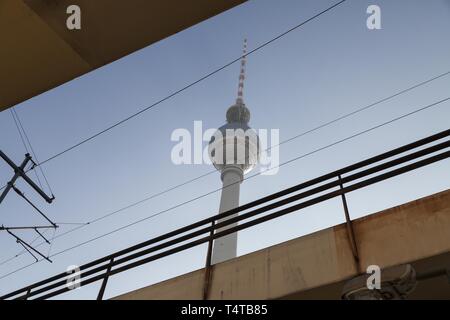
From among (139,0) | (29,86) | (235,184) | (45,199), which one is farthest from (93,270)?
(235,184)

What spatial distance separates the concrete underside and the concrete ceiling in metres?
3.06

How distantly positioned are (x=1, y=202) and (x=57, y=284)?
330 inches

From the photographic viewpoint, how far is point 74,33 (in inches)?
173

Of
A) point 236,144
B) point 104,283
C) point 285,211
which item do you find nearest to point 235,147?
point 236,144

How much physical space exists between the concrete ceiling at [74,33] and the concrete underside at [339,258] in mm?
3059

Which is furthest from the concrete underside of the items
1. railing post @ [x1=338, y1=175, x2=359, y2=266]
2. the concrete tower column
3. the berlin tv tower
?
the berlin tv tower

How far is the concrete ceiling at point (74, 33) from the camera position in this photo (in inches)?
163

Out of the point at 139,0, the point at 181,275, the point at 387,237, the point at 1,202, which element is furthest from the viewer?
the point at 1,202

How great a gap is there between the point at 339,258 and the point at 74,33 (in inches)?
156

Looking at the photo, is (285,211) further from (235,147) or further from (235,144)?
(235,144)

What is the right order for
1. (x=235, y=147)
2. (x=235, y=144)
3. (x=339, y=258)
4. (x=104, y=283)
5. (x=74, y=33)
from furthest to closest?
(x=235, y=144)
(x=235, y=147)
(x=104, y=283)
(x=339, y=258)
(x=74, y=33)

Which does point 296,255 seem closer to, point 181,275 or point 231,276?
point 231,276

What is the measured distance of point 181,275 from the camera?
5770 mm

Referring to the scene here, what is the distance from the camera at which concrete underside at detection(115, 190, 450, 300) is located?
13.8ft
